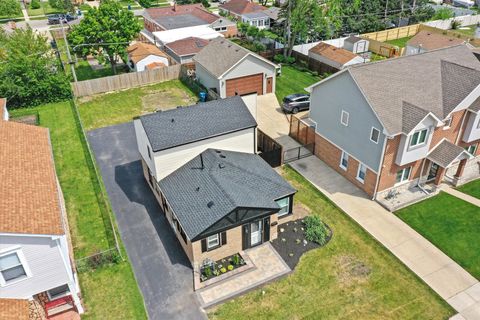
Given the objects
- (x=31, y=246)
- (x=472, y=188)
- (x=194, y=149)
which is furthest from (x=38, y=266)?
(x=472, y=188)

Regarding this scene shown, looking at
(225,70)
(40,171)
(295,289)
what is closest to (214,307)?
(295,289)

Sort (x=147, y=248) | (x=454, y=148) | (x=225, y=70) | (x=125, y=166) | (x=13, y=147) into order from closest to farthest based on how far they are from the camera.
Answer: (x=13, y=147) → (x=147, y=248) → (x=454, y=148) → (x=125, y=166) → (x=225, y=70)

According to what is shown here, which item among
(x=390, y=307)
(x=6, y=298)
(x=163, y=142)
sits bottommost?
(x=390, y=307)

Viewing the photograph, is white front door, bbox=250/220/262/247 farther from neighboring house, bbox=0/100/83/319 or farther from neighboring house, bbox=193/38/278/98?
neighboring house, bbox=193/38/278/98

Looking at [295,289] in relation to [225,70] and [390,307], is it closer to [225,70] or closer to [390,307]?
[390,307]

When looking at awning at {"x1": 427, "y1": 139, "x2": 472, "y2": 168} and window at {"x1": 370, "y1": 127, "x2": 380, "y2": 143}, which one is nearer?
window at {"x1": 370, "y1": 127, "x2": 380, "y2": 143}

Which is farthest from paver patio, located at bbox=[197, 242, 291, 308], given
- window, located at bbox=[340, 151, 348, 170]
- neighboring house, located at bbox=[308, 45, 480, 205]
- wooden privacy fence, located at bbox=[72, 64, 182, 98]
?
wooden privacy fence, located at bbox=[72, 64, 182, 98]
